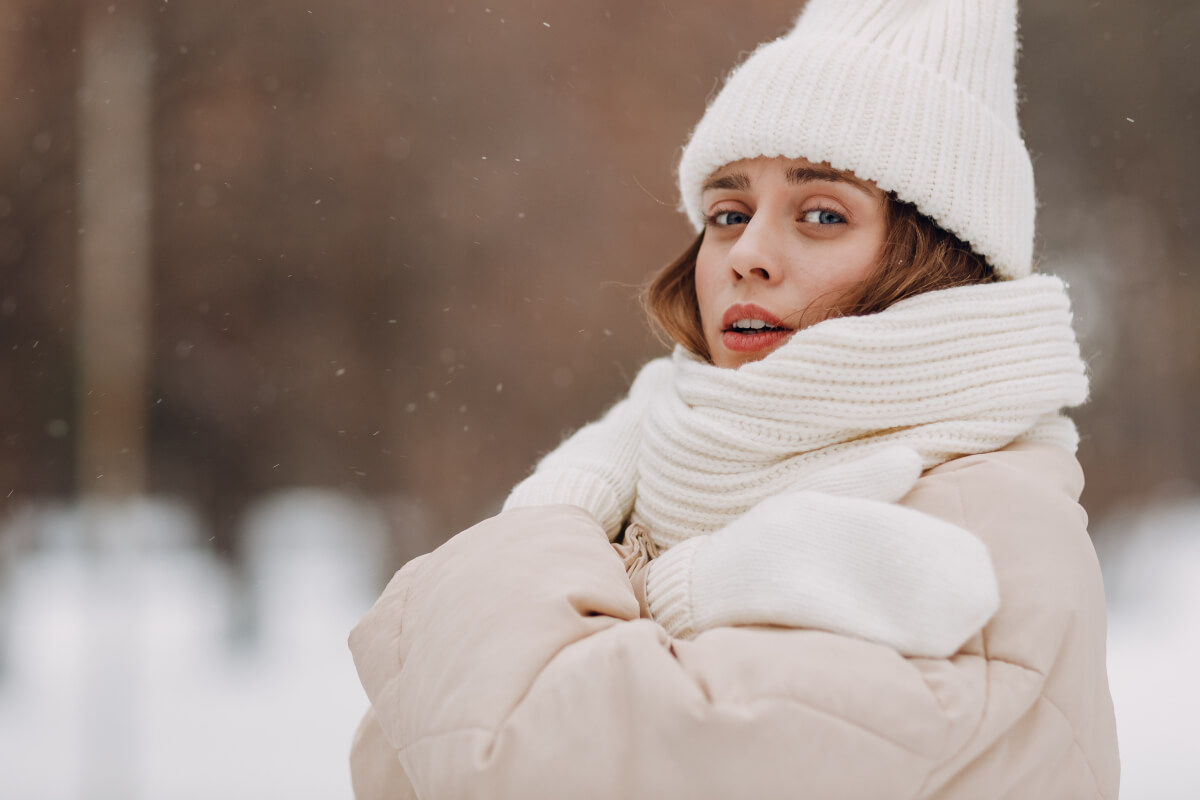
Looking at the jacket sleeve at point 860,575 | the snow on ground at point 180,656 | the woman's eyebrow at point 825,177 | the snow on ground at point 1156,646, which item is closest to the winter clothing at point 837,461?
the jacket sleeve at point 860,575

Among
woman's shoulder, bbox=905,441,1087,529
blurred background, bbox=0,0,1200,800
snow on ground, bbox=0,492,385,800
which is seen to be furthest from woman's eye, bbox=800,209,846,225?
snow on ground, bbox=0,492,385,800

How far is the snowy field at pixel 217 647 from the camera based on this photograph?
216 cm

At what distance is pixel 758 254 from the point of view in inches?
30.5

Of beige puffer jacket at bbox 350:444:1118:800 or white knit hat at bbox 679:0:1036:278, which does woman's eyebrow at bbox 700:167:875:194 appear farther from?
beige puffer jacket at bbox 350:444:1118:800

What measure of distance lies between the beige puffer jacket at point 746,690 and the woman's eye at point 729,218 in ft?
0.91

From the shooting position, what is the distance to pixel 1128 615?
221 centimetres

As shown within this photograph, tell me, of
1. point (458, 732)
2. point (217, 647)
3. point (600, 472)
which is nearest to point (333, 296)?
point (217, 647)

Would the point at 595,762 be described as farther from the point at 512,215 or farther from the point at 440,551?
the point at 512,215

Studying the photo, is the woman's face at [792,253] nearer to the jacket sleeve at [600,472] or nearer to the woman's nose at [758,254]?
the woman's nose at [758,254]

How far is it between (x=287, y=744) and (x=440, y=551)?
67.3 inches

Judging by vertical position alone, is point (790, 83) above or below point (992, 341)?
above

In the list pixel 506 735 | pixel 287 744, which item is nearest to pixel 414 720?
pixel 506 735

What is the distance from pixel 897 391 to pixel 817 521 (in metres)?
0.16

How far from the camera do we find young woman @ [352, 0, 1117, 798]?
1.73ft
